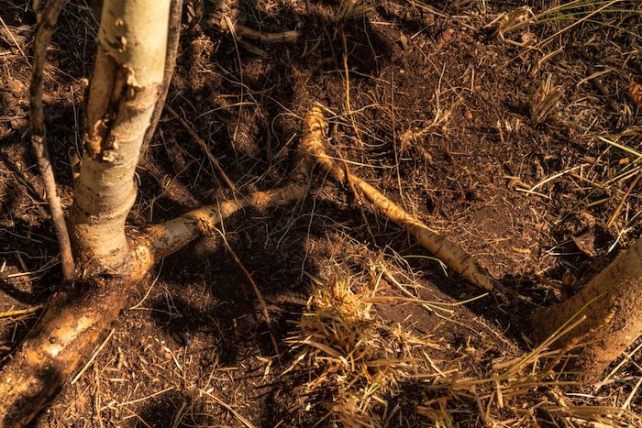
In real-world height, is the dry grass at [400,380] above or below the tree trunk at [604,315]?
below

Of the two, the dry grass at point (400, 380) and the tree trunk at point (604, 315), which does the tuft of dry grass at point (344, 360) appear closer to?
the dry grass at point (400, 380)

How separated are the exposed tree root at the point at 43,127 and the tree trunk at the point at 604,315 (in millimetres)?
1654

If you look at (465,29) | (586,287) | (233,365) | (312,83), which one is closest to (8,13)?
(312,83)

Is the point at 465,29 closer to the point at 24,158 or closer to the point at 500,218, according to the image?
the point at 500,218

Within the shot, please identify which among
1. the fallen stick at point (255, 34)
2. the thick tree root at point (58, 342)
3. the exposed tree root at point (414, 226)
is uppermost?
the fallen stick at point (255, 34)

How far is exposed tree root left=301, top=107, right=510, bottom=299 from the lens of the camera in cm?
245

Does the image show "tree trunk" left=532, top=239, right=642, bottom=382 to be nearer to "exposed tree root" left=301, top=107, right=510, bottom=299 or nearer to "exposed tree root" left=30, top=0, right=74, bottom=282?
"exposed tree root" left=301, top=107, right=510, bottom=299

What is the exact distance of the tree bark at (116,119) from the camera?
1330mm

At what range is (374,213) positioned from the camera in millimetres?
2531

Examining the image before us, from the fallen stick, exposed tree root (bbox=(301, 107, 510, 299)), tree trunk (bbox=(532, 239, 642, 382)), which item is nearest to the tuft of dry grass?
exposed tree root (bbox=(301, 107, 510, 299))

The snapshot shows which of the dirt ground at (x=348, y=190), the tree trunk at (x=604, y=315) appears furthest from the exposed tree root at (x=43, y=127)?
the tree trunk at (x=604, y=315)

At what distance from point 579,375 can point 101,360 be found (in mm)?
1667

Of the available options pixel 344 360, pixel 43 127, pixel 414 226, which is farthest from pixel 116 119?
pixel 414 226

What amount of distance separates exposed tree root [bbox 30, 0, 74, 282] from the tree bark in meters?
0.05
